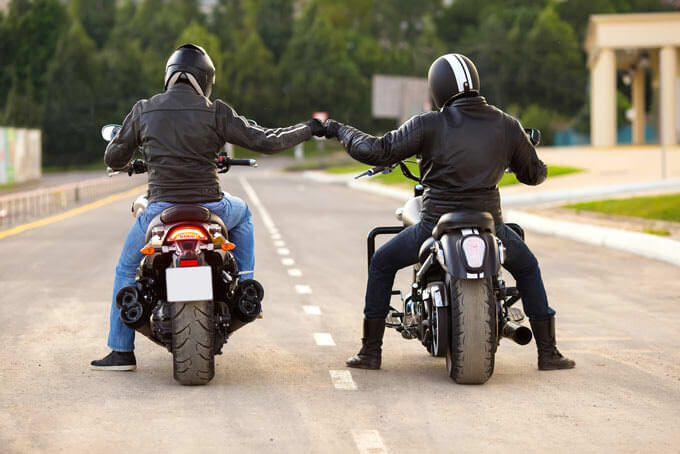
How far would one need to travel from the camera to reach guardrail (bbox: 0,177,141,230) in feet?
88.6

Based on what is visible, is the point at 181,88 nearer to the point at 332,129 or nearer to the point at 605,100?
the point at 332,129

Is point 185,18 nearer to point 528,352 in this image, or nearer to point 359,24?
point 359,24

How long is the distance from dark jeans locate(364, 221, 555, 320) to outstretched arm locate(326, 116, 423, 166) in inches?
17.3

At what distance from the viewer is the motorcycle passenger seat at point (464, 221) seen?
716 centimetres

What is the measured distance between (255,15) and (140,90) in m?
37.3

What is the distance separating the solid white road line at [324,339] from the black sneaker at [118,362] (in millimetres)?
1620

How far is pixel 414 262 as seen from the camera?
7.78m

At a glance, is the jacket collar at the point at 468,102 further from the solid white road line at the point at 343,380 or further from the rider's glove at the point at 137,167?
the rider's glove at the point at 137,167

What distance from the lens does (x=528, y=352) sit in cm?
873

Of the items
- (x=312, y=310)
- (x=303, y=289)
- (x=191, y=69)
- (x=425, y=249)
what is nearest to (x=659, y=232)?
(x=303, y=289)

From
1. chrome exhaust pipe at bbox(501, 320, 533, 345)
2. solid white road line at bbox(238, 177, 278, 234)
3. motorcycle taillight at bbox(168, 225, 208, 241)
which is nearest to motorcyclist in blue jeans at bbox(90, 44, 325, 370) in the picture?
motorcycle taillight at bbox(168, 225, 208, 241)

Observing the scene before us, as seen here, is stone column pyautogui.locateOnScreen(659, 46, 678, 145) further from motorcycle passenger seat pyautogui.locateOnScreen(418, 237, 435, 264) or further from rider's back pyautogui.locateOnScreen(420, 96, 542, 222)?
motorcycle passenger seat pyautogui.locateOnScreen(418, 237, 435, 264)

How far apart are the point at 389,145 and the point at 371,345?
127cm

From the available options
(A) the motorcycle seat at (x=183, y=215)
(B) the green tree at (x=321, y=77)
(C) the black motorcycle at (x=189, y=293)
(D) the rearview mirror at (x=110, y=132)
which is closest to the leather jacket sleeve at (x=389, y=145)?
(C) the black motorcycle at (x=189, y=293)
